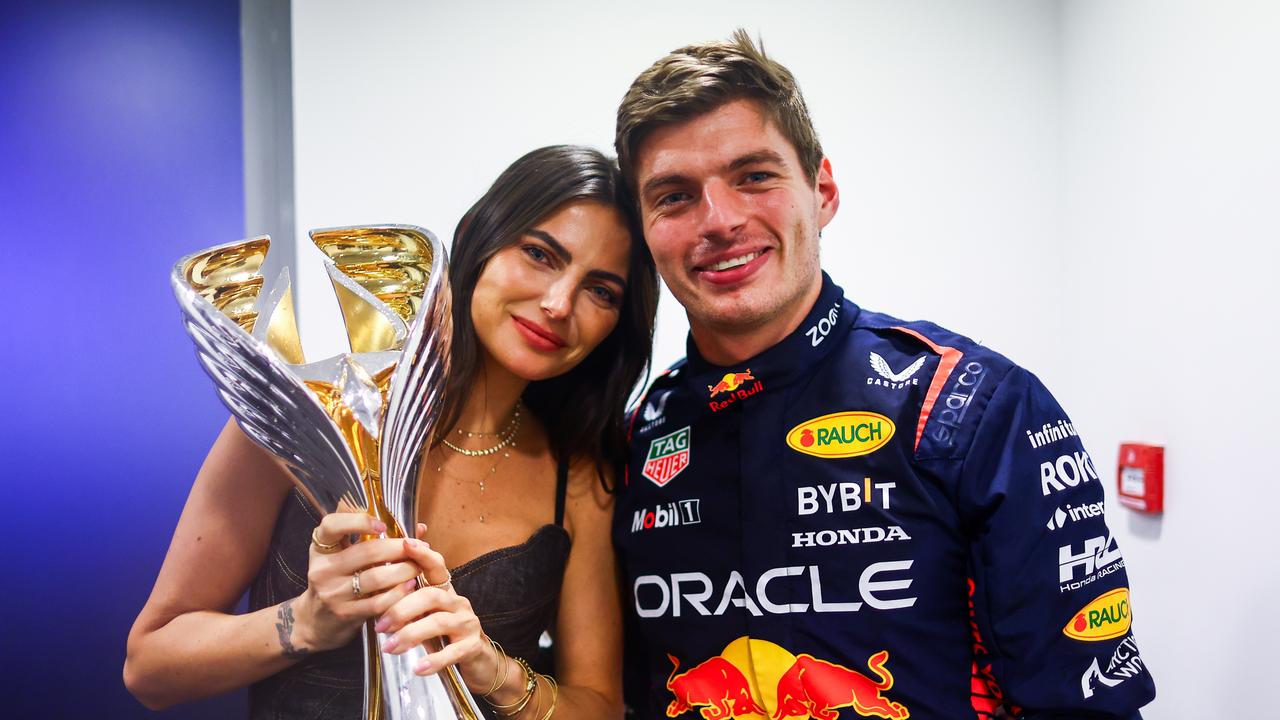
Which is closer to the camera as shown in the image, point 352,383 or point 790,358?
point 352,383

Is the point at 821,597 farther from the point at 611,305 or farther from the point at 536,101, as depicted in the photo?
the point at 536,101

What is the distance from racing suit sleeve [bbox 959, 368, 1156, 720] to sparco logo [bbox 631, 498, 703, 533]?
1.08 ft

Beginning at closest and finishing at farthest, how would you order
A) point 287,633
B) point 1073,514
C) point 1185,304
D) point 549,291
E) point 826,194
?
point 287,633
point 1073,514
point 549,291
point 826,194
point 1185,304

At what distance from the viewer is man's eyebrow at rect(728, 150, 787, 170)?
995 millimetres

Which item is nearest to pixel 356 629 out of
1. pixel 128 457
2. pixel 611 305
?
pixel 128 457

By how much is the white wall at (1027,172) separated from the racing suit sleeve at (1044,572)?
372mm

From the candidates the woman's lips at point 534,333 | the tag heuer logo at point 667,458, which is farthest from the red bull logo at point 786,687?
the woman's lips at point 534,333

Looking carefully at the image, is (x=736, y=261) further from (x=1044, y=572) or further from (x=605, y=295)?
(x=1044, y=572)

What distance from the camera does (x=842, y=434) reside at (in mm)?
993

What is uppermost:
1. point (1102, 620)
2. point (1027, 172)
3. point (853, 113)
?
point (853, 113)

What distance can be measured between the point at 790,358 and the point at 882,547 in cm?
26

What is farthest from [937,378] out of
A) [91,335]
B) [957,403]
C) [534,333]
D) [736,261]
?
[91,335]

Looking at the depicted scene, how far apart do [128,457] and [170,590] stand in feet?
0.51

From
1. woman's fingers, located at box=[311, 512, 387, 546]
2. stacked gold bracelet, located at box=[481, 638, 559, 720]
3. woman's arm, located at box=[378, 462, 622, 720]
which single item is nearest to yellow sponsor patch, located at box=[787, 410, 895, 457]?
woman's arm, located at box=[378, 462, 622, 720]
